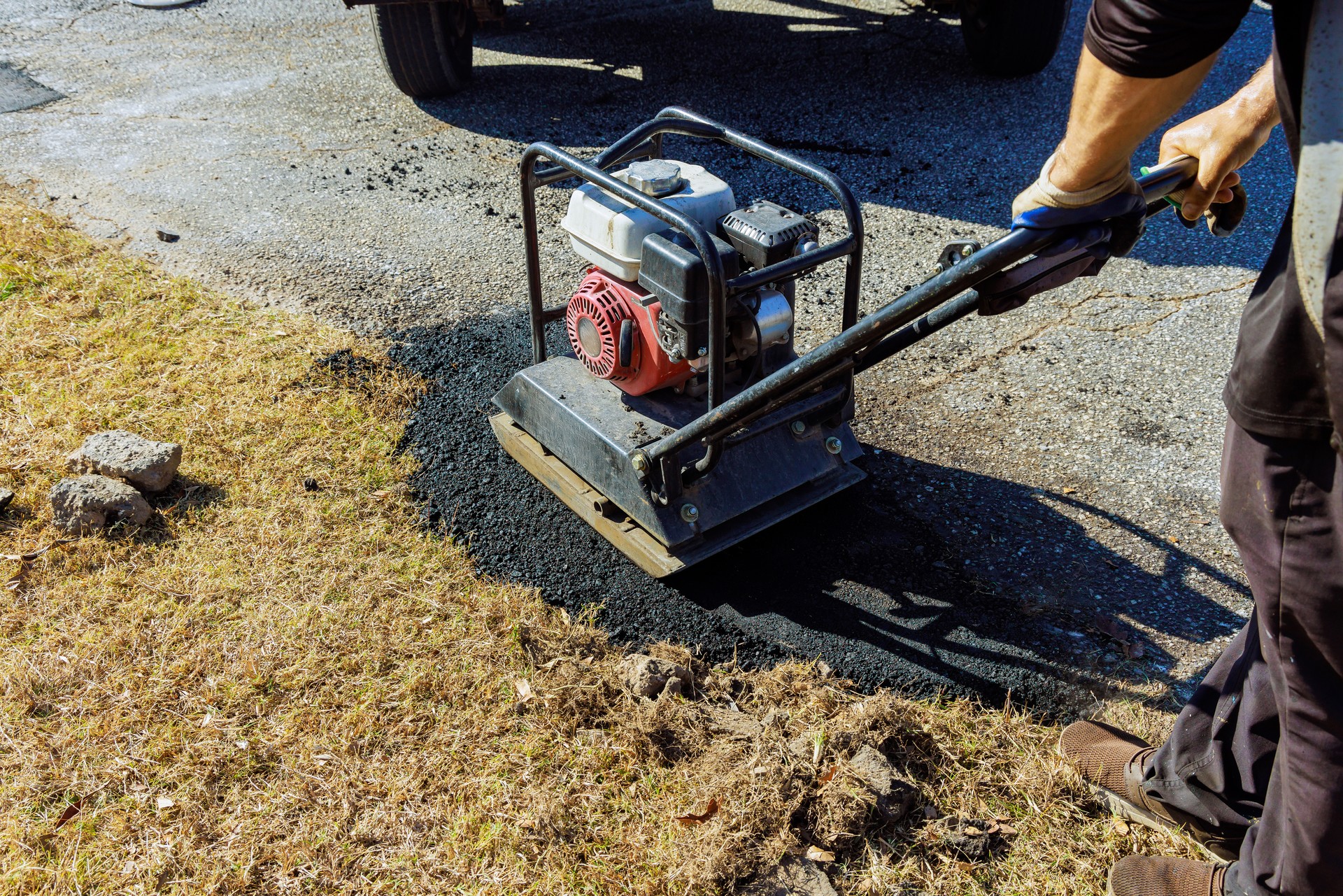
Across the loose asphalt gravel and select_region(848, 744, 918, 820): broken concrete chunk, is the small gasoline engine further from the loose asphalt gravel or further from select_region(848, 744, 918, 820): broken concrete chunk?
select_region(848, 744, 918, 820): broken concrete chunk

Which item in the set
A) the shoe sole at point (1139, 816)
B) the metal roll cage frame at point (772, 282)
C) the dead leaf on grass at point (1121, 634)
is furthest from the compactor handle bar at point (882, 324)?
the shoe sole at point (1139, 816)

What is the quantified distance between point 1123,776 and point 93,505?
2719mm

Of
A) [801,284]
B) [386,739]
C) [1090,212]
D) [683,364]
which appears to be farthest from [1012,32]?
[386,739]

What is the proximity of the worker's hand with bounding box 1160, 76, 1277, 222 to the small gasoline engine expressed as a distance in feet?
2.57

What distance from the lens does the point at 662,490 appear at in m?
2.48

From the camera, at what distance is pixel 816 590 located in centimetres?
258

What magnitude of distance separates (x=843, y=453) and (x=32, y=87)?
575 centimetres

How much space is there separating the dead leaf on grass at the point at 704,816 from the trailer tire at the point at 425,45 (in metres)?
4.52

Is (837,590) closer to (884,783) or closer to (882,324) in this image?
(884,783)

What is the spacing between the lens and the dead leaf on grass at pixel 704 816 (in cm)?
206

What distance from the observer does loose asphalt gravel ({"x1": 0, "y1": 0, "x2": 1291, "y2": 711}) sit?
8.41ft

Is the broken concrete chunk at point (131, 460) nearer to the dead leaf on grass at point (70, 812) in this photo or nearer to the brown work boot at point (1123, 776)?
the dead leaf on grass at point (70, 812)

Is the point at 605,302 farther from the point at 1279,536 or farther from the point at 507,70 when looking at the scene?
the point at 507,70

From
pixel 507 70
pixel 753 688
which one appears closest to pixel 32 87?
pixel 507 70
